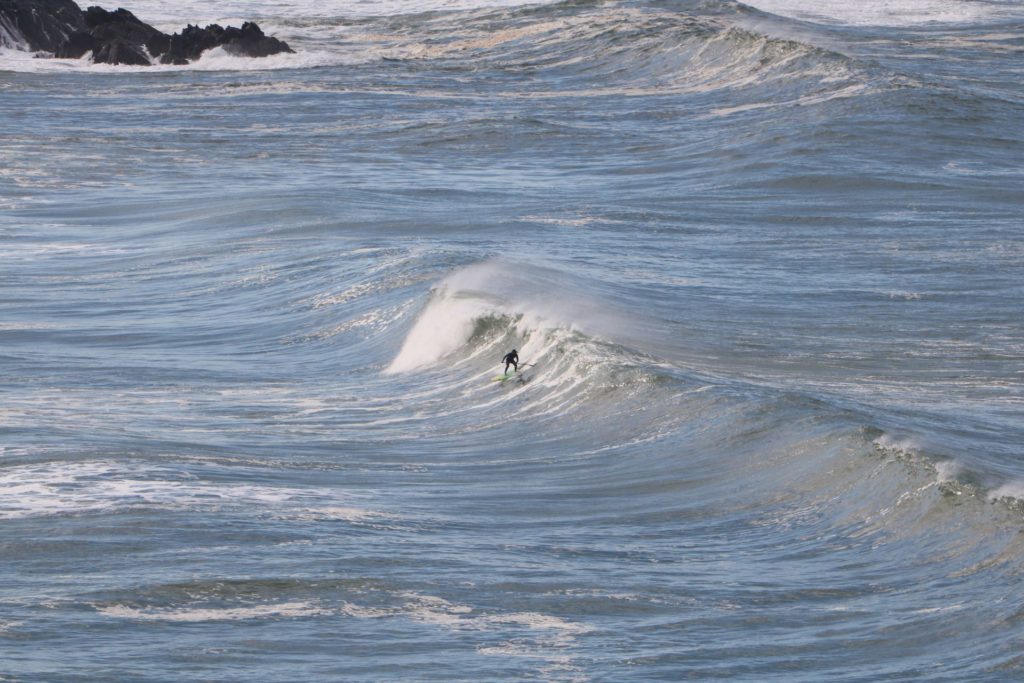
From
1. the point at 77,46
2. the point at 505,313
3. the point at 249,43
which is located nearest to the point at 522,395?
the point at 505,313

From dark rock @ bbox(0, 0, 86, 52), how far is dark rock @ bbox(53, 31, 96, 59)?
1.91 feet

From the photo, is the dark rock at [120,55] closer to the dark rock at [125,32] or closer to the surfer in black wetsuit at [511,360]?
the dark rock at [125,32]

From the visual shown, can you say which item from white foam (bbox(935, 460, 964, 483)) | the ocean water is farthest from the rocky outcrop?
white foam (bbox(935, 460, 964, 483))

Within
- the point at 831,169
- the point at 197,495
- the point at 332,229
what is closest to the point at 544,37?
the point at 831,169

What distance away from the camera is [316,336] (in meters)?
14.8

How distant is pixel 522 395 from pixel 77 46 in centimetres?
2989

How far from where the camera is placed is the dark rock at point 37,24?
41344 millimetres

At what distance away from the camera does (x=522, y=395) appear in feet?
40.8

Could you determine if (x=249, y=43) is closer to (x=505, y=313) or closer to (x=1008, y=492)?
(x=505, y=313)

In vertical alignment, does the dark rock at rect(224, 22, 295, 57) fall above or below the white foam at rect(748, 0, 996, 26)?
below

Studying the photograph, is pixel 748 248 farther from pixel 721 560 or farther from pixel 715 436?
pixel 721 560

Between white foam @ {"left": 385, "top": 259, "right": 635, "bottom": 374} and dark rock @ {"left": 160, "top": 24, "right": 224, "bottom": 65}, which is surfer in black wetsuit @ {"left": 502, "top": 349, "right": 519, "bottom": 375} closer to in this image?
white foam @ {"left": 385, "top": 259, "right": 635, "bottom": 374}

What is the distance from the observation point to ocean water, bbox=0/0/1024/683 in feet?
25.1

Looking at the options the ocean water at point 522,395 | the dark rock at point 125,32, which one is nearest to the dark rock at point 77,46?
the dark rock at point 125,32
